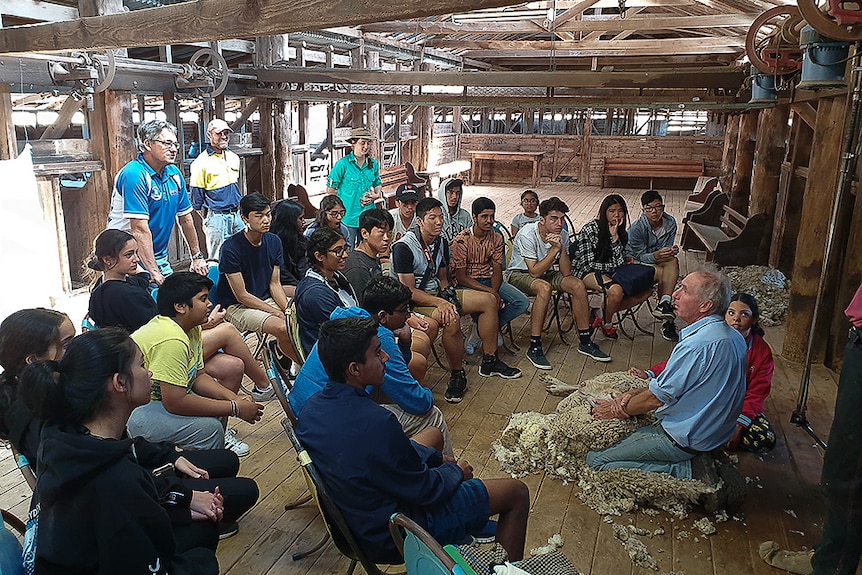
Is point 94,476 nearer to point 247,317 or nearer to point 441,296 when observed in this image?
point 247,317

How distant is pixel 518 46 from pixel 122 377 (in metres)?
12.5

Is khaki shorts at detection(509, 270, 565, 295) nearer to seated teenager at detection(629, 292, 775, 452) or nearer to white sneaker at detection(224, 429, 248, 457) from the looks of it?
seated teenager at detection(629, 292, 775, 452)

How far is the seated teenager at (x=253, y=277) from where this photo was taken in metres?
3.82

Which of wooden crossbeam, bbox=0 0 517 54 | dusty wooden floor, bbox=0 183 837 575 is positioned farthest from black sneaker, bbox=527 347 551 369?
wooden crossbeam, bbox=0 0 517 54

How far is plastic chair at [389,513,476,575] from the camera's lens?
4.35 ft

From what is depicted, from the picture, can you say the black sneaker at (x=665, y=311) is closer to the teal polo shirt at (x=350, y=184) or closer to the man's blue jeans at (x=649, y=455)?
the man's blue jeans at (x=649, y=455)

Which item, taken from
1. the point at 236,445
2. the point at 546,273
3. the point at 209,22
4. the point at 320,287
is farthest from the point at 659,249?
the point at 209,22

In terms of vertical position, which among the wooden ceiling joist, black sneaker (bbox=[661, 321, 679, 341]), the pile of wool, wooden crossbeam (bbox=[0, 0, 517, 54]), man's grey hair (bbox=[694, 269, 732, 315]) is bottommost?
black sneaker (bbox=[661, 321, 679, 341])

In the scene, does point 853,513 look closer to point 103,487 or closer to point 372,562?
point 372,562

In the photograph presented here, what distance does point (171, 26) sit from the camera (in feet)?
9.20

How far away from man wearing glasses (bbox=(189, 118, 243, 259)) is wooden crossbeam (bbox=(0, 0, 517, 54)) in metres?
2.03

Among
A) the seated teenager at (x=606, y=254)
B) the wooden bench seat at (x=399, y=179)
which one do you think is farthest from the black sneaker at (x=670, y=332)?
the wooden bench seat at (x=399, y=179)

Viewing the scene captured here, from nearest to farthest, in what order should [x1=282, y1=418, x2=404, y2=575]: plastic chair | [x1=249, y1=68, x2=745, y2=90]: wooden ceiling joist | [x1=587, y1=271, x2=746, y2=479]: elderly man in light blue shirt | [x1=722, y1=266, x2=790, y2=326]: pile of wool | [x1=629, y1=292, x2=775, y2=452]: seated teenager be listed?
1. [x1=282, y1=418, x2=404, y2=575]: plastic chair
2. [x1=587, y1=271, x2=746, y2=479]: elderly man in light blue shirt
3. [x1=629, y1=292, x2=775, y2=452]: seated teenager
4. [x1=722, y1=266, x2=790, y2=326]: pile of wool
5. [x1=249, y1=68, x2=745, y2=90]: wooden ceiling joist

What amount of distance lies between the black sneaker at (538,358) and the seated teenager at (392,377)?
169 centimetres
